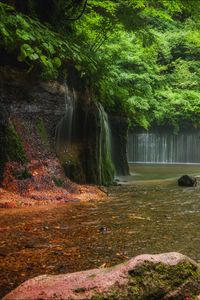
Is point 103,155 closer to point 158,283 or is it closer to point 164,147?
point 158,283

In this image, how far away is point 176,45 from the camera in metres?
28.6

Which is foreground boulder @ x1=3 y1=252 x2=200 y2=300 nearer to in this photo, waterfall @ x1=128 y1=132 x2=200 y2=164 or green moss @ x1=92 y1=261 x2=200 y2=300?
green moss @ x1=92 y1=261 x2=200 y2=300

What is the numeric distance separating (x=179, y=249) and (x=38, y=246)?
59.8 inches

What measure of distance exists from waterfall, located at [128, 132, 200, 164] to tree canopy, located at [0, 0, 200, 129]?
4.42 feet

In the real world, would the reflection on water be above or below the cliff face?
below

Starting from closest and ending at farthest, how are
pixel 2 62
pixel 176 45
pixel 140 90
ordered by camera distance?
1. pixel 2 62
2. pixel 140 90
3. pixel 176 45

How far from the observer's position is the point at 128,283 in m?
2.38

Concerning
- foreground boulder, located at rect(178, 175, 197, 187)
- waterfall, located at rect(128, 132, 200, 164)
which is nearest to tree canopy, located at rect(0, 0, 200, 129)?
waterfall, located at rect(128, 132, 200, 164)

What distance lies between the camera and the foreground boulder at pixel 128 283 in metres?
2.24

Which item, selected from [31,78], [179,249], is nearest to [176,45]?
[31,78]

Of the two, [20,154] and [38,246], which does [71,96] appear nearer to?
[20,154]

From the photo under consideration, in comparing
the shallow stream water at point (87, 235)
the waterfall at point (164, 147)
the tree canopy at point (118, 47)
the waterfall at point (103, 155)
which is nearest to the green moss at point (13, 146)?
the tree canopy at point (118, 47)

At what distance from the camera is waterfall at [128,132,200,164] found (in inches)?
1158

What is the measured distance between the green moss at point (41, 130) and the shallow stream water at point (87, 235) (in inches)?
90.4
